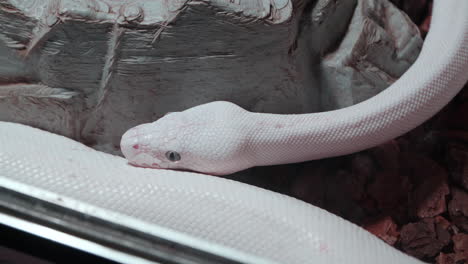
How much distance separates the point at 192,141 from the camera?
1.43 metres

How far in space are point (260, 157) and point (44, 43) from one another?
28.8 inches

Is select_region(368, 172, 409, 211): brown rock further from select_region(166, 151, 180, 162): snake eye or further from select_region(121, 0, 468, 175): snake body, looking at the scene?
select_region(166, 151, 180, 162): snake eye

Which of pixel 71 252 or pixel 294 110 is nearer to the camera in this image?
pixel 71 252

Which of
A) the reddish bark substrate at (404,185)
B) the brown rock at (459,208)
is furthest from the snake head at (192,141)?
the brown rock at (459,208)

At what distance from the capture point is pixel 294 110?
5.15ft

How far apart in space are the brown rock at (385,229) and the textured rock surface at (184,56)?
0.41 meters

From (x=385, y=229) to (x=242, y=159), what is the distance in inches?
20.7

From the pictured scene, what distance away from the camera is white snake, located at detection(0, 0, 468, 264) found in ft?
4.10

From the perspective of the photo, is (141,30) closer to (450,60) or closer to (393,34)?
(393,34)

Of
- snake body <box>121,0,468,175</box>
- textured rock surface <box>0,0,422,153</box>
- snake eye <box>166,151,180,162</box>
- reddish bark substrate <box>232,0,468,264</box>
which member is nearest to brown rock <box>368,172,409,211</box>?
reddish bark substrate <box>232,0,468,264</box>

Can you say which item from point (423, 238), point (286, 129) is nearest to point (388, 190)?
point (423, 238)

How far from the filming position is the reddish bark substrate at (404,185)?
1.49 m

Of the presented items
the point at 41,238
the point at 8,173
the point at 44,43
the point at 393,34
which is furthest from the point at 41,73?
the point at 393,34

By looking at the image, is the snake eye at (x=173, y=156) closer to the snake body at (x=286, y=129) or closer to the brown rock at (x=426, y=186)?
the snake body at (x=286, y=129)
